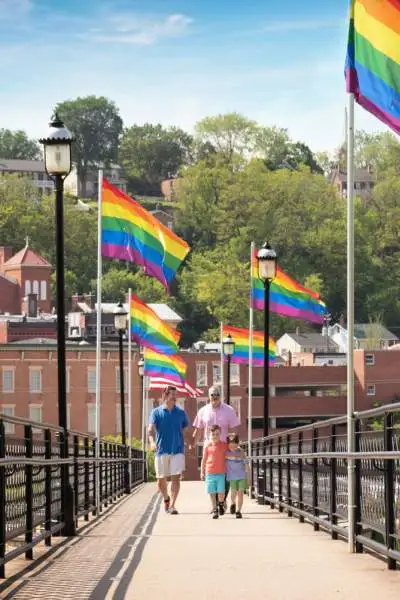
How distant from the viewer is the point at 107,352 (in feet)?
444

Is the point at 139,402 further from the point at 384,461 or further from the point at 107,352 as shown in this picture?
the point at 384,461

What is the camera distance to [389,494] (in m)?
13.6

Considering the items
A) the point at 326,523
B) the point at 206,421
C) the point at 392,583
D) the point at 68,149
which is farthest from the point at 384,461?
the point at 206,421

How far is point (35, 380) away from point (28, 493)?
11779 cm

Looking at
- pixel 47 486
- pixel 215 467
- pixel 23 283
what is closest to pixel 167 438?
pixel 215 467

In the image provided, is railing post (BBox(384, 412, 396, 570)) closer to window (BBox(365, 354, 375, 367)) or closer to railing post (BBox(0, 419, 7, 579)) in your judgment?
railing post (BBox(0, 419, 7, 579))

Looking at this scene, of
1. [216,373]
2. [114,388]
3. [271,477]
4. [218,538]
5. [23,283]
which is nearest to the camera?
[218,538]

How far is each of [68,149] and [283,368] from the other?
118 metres

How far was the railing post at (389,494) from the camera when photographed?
13500mm

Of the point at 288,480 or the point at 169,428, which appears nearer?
the point at 169,428

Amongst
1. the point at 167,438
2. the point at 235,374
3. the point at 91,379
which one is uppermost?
the point at 235,374

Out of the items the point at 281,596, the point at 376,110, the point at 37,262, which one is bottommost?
the point at 281,596

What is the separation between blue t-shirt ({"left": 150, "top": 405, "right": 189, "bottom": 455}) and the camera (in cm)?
2331

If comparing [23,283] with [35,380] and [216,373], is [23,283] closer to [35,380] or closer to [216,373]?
[216,373]
